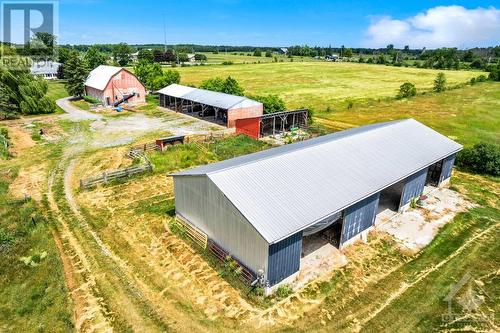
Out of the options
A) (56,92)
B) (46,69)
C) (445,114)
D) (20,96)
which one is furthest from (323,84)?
(46,69)

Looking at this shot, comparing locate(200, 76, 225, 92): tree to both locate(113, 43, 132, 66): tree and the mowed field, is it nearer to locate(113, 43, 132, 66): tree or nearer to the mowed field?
the mowed field

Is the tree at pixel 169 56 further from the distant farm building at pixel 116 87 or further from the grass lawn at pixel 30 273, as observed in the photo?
the grass lawn at pixel 30 273

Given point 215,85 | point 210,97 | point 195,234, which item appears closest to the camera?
point 195,234

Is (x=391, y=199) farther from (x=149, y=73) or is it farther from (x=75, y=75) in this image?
(x=149, y=73)

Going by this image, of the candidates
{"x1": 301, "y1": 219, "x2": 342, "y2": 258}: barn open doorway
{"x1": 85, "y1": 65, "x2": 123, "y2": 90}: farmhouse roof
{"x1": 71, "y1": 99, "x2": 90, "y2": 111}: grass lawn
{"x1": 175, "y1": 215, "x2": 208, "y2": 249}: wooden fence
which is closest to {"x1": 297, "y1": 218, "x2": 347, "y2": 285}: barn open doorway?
{"x1": 301, "y1": 219, "x2": 342, "y2": 258}: barn open doorway

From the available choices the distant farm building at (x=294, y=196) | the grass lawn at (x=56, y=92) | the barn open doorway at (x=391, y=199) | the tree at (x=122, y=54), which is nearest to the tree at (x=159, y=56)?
the tree at (x=122, y=54)

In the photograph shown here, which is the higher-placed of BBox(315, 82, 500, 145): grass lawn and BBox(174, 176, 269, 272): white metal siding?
BBox(315, 82, 500, 145): grass lawn

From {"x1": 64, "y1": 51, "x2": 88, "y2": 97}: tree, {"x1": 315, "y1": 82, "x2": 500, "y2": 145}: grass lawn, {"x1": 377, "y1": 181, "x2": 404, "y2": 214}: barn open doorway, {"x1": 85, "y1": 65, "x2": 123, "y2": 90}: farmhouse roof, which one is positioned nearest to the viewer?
{"x1": 377, "y1": 181, "x2": 404, "y2": 214}: barn open doorway
